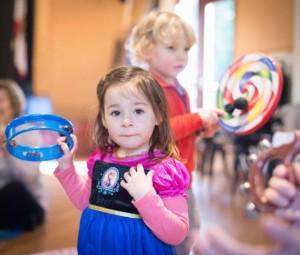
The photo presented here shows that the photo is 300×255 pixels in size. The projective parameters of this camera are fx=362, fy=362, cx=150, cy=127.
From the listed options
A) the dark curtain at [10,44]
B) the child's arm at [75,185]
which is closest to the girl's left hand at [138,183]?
the child's arm at [75,185]

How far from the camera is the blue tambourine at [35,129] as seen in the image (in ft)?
1.89

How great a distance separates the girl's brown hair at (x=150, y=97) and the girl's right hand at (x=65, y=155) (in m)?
0.06

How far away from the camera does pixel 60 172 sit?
645mm

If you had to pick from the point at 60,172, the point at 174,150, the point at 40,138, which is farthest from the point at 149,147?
the point at 40,138

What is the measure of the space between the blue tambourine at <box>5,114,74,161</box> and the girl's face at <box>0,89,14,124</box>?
21.2 inches

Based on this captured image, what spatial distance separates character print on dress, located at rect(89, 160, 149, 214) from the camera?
0.55m

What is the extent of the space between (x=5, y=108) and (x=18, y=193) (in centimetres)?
32

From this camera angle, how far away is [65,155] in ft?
2.08

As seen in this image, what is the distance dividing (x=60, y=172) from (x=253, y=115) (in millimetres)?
389

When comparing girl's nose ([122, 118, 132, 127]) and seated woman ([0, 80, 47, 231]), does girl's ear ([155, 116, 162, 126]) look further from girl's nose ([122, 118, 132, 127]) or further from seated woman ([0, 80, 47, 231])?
seated woman ([0, 80, 47, 231])

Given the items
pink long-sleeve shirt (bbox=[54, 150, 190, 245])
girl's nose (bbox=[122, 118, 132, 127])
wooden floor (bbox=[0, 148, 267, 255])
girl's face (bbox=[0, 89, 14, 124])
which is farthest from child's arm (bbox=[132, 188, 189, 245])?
girl's face (bbox=[0, 89, 14, 124])

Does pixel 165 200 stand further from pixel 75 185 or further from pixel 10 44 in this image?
pixel 10 44

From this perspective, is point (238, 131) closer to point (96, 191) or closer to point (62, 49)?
point (96, 191)

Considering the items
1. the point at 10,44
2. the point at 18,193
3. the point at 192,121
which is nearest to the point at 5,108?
the point at 18,193
